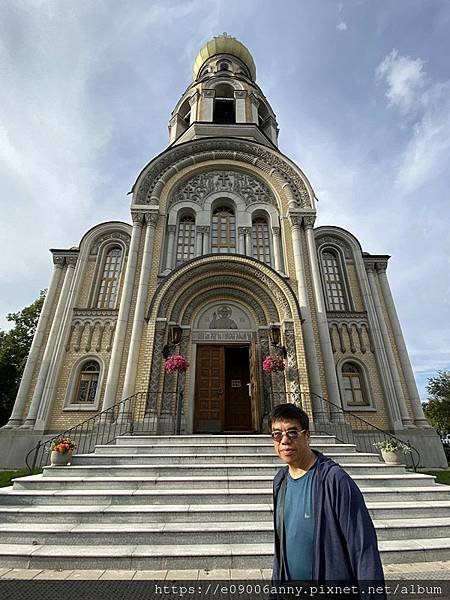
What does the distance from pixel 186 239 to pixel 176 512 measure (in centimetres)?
1078

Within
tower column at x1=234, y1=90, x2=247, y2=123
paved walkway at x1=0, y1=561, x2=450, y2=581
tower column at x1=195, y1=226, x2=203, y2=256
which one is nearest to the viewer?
paved walkway at x1=0, y1=561, x2=450, y2=581

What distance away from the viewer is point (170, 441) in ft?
24.5

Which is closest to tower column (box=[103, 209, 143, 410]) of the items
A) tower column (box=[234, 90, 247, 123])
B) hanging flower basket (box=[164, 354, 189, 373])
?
hanging flower basket (box=[164, 354, 189, 373])

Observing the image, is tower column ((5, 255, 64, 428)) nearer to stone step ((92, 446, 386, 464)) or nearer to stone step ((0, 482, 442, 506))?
stone step ((92, 446, 386, 464))

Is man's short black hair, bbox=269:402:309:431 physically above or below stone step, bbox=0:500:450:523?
above

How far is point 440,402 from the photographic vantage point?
25188 mm

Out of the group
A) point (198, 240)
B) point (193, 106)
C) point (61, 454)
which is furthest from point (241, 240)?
point (193, 106)

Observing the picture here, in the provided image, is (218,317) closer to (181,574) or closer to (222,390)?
(222,390)

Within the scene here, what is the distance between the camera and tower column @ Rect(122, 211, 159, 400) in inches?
388

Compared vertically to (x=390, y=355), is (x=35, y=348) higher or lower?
higher

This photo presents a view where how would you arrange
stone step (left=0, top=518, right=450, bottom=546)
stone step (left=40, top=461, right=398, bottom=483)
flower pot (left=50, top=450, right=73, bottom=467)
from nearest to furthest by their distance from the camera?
stone step (left=0, top=518, right=450, bottom=546) < stone step (left=40, top=461, right=398, bottom=483) < flower pot (left=50, top=450, right=73, bottom=467)

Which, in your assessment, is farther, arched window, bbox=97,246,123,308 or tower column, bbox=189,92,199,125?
tower column, bbox=189,92,199,125

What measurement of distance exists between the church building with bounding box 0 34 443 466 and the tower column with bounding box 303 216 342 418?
0.15 feet

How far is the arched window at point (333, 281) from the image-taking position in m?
13.7
